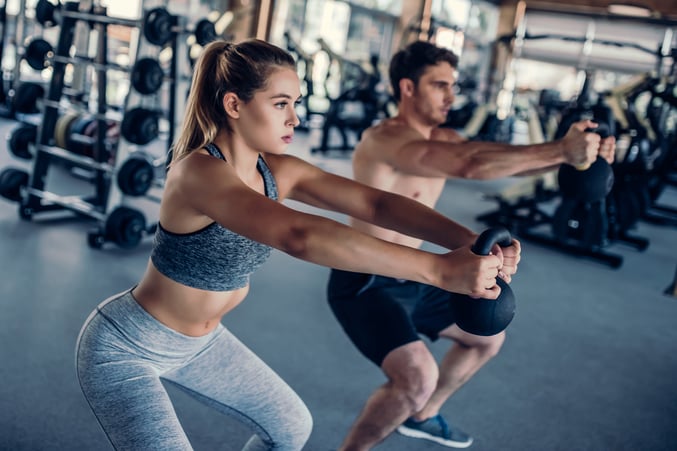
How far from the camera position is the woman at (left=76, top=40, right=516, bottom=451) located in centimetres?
110

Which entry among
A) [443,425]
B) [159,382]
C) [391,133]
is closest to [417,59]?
[391,133]

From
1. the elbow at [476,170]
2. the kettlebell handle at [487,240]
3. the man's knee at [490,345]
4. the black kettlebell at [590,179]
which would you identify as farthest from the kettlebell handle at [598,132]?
the kettlebell handle at [487,240]

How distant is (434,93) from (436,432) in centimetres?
109

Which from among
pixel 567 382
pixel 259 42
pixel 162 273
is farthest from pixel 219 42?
pixel 567 382

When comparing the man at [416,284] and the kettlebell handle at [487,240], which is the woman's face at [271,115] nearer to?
the kettlebell handle at [487,240]

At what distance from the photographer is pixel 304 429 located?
1.37 metres

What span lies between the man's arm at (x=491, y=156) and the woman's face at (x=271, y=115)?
779 mm

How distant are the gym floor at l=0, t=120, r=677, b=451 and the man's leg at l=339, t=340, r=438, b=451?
0.31m

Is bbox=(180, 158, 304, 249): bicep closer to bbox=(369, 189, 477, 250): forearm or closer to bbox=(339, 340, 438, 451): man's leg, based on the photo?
bbox=(369, 189, 477, 250): forearm

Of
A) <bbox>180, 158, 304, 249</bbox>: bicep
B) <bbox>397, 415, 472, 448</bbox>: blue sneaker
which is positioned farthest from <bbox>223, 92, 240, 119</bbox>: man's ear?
<bbox>397, 415, 472, 448</bbox>: blue sneaker

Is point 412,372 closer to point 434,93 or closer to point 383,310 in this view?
point 383,310

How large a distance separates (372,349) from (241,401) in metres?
0.54

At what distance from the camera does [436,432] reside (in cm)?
215

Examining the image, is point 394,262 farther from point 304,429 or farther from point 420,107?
point 420,107
